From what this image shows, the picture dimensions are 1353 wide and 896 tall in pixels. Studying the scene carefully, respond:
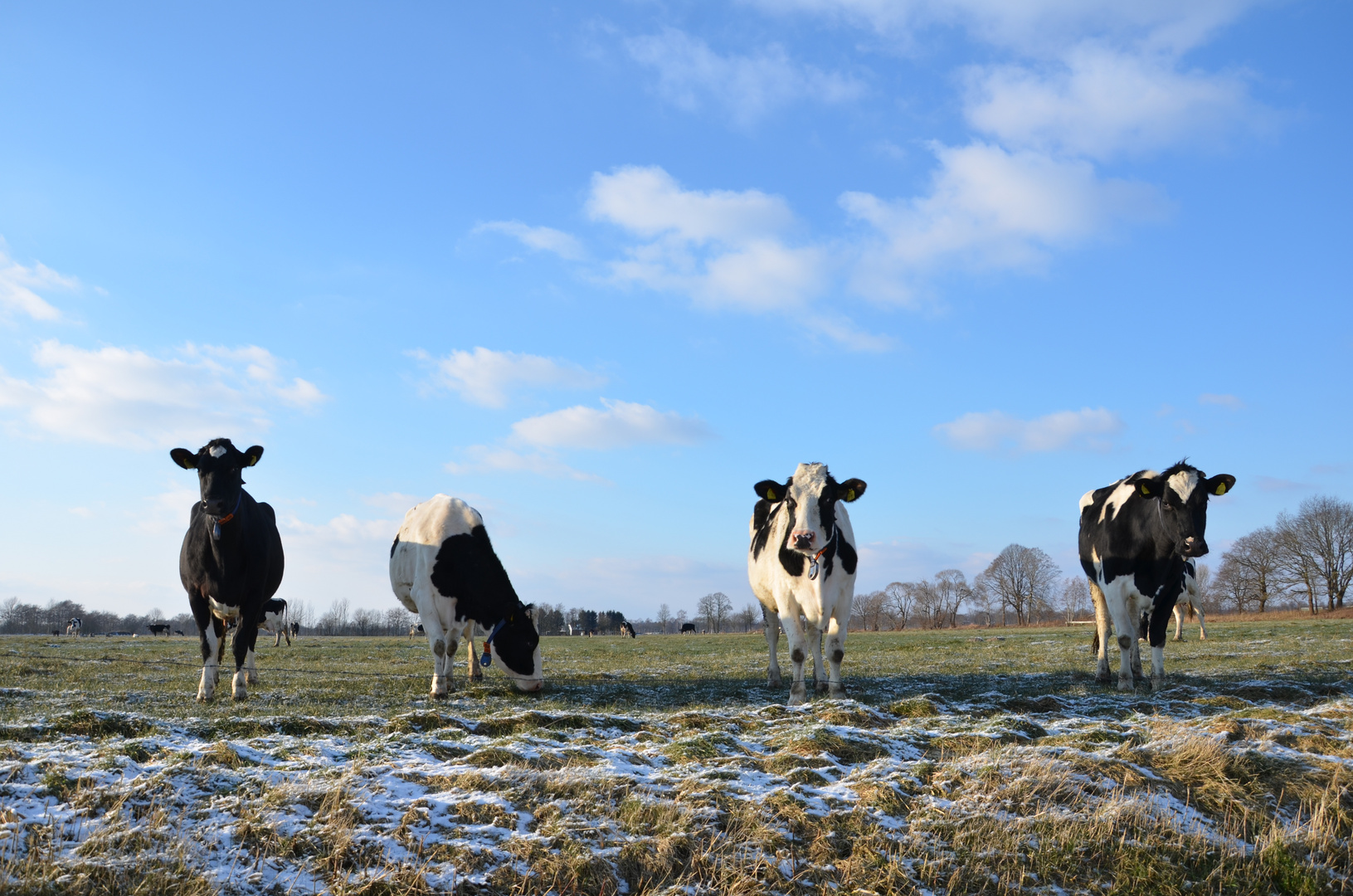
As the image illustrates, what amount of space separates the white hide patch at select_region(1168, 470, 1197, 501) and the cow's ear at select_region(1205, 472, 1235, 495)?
36 centimetres

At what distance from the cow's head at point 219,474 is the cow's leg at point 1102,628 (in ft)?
44.8

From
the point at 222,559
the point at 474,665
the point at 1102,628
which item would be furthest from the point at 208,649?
the point at 1102,628

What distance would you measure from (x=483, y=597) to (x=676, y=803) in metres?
8.12

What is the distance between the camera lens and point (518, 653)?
13.0 m

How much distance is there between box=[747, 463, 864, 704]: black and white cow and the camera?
11.1 metres

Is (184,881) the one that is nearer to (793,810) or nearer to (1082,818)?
(793,810)

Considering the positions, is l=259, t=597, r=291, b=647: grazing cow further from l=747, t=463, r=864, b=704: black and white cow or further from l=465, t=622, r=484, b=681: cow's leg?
l=747, t=463, r=864, b=704: black and white cow

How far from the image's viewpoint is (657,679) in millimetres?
14953

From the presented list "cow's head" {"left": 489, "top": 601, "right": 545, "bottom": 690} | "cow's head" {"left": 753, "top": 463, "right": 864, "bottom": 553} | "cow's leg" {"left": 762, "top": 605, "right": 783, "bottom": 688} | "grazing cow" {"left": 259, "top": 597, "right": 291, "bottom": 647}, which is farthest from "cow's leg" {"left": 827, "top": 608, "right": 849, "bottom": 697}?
"grazing cow" {"left": 259, "top": 597, "right": 291, "bottom": 647}

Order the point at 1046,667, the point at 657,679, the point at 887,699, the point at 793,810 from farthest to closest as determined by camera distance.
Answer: the point at 1046,667, the point at 657,679, the point at 887,699, the point at 793,810

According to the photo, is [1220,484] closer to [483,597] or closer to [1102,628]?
[1102,628]

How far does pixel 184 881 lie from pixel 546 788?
221 cm

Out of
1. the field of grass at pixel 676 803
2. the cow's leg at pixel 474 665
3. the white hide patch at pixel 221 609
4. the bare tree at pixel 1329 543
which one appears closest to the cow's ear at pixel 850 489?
the field of grass at pixel 676 803

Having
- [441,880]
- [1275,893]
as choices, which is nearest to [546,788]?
[441,880]
